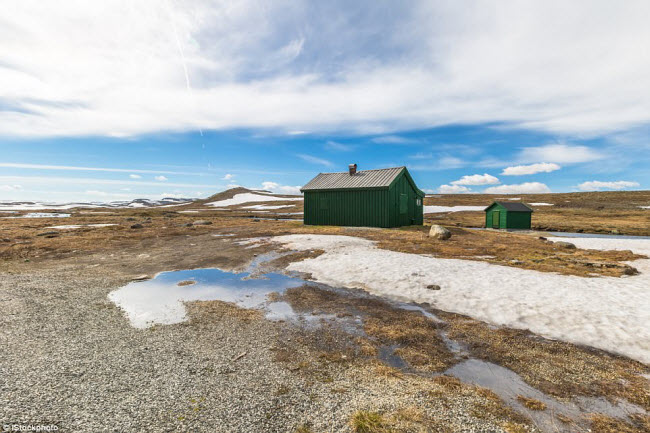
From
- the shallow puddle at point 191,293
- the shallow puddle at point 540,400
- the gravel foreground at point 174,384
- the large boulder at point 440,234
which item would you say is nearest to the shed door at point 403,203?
the large boulder at point 440,234

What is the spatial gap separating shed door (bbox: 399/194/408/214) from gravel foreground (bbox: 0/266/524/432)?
88.3 ft

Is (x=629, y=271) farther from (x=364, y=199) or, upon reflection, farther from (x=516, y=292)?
(x=364, y=199)

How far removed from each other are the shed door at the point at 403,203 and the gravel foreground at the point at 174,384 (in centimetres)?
2691

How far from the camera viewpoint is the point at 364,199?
1268 inches

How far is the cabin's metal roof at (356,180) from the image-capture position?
3173cm

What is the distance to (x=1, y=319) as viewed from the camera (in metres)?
8.46

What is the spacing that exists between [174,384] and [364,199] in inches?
1111

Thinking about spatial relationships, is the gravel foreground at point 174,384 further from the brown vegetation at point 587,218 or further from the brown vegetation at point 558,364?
the brown vegetation at point 587,218

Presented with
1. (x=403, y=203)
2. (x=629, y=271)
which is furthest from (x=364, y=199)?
(x=629, y=271)

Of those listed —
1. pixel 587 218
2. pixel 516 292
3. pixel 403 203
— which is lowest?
pixel 516 292

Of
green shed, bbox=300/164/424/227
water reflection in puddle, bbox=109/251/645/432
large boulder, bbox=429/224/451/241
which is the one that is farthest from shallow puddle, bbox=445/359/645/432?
green shed, bbox=300/164/424/227

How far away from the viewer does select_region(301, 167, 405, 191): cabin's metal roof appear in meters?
31.7

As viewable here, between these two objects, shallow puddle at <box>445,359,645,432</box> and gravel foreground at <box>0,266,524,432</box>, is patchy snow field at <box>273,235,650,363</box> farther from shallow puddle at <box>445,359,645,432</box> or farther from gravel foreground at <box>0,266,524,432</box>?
gravel foreground at <box>0,266,524,432</box>

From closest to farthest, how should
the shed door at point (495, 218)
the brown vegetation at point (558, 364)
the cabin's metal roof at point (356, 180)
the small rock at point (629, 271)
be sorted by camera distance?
the brown vegetation at point (558, 364), the small rock at point (629, 271), the cabin's metal roof at point (356, 180), the shed door at point (495, 218)
